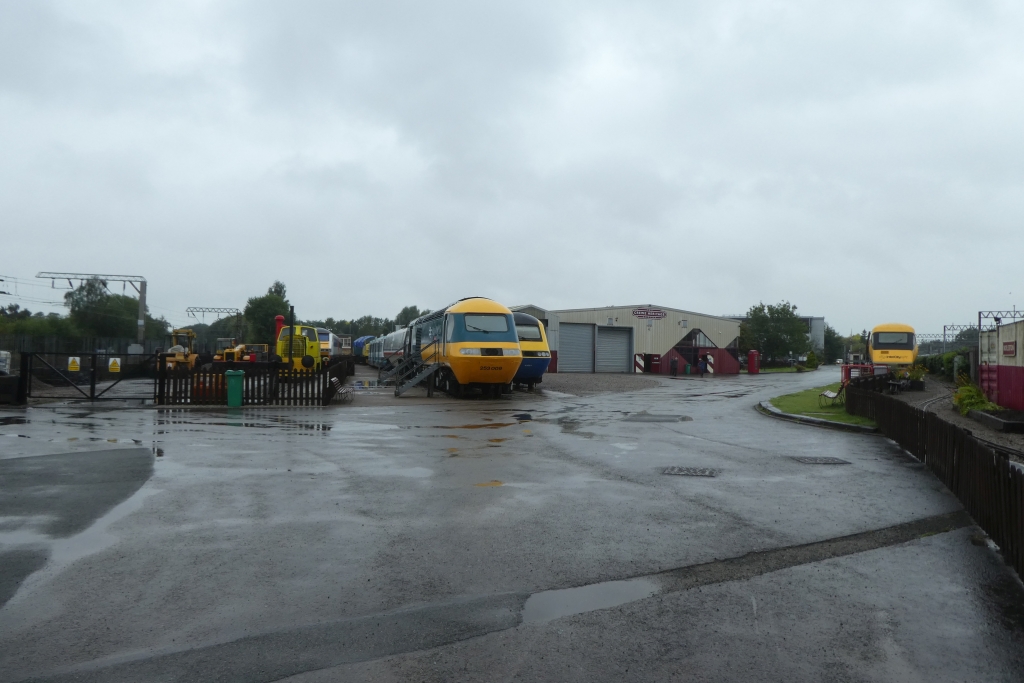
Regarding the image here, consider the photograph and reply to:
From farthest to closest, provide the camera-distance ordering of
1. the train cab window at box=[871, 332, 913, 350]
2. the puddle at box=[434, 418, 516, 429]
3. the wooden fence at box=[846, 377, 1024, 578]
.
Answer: the train cab window at box=[871, 332, 913, 350] → the puddle at box=[434, 418, 516, 429] → the wooden fence at box=[846, 377, 1024, 578]

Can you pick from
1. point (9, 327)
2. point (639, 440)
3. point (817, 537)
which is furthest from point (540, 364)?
point (9, 327)

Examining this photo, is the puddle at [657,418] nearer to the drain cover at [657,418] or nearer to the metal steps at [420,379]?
the drain cover at [657,418]

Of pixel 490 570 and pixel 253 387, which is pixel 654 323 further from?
pixel 490 570

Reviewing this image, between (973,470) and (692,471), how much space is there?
11.6ft

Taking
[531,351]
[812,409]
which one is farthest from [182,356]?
[812,409]

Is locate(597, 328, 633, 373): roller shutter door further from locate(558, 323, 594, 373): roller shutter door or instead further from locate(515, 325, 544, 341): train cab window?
locate(515, 325, 544, 341): train cab window

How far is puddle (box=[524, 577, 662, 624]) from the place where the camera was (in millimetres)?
4672

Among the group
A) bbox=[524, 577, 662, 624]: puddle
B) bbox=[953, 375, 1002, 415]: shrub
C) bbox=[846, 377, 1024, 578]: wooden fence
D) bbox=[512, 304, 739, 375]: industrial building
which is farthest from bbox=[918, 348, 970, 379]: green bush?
bbox=[524, 577, 662, 624]: puddle

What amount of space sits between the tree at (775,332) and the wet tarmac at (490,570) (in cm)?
6971

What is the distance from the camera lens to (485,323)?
24.5 metres

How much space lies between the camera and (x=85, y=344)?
54438 millimetres

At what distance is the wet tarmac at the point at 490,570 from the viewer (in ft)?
13.3

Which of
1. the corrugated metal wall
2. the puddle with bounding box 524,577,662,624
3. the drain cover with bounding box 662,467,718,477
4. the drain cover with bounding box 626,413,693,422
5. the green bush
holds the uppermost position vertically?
the corrugated metal wall

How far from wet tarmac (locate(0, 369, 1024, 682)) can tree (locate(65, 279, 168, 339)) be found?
82.2m
